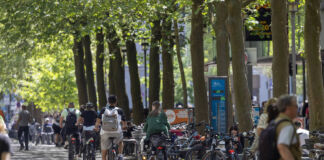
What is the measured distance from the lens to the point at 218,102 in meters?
24.0

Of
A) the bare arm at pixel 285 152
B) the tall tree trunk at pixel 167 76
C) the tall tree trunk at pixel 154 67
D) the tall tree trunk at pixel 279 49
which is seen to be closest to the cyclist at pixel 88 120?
the tall tree trunk at pixel 279 49

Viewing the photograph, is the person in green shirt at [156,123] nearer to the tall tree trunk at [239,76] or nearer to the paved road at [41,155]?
the tall tree trunk at [239,76]

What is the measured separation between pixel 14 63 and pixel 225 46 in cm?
2045

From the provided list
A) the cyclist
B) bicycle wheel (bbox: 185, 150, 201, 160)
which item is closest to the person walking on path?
bicycle wheel (bbox: 185, 150, 201, 160)

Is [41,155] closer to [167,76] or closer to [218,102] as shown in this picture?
[167,76]

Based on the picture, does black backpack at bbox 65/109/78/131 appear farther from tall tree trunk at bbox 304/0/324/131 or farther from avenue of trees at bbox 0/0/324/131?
tall tree trunk at bbox 304/0/324/131

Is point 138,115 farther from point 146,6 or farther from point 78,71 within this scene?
point 78,71

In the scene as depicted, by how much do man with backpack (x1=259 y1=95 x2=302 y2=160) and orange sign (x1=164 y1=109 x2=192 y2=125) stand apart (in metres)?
15.8

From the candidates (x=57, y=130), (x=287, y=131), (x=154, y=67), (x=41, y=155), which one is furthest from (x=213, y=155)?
(x=57, y=130)

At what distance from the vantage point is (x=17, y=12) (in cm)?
2842

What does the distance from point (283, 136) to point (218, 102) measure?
15215 millimetres

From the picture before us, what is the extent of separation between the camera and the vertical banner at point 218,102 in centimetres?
2381

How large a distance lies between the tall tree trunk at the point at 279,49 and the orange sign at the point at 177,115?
5656mm

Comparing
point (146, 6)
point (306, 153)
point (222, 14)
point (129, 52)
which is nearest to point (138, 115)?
point (129, 52)
